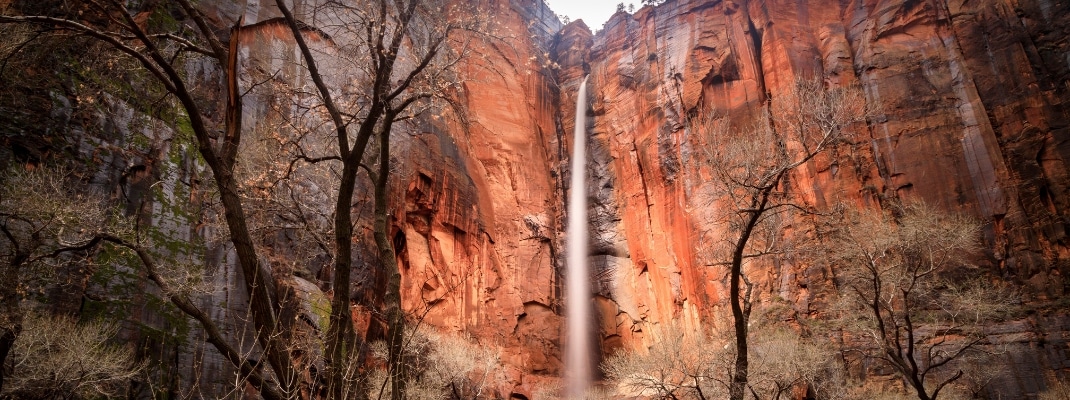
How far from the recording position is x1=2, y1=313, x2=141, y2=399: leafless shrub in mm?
13586

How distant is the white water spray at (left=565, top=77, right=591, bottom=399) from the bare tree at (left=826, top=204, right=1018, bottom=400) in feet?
41.2

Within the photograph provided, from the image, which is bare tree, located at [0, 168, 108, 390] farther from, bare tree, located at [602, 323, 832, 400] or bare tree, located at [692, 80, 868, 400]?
bare tree, located at [602, 323, 832, 400]

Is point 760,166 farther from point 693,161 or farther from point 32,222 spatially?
point 693,161

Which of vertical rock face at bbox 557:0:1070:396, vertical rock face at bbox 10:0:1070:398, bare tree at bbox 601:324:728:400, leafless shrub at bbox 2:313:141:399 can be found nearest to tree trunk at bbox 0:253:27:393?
leafless shrub at bbox 2:313:141:399

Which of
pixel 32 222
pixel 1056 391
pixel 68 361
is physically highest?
pixel 32 222

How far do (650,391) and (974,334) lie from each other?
11.5 m

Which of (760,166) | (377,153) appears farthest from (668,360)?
(377,153)

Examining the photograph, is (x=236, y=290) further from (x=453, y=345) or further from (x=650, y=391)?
(x=650, y=391)

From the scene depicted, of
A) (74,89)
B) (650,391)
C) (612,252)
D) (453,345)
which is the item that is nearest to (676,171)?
(612,252)

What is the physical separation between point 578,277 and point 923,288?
16573 millimetres

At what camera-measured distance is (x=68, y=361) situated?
→ 13.9m

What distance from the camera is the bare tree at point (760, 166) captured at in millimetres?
9180

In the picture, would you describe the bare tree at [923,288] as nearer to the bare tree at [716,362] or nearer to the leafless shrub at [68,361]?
the bare tree at [716,362]

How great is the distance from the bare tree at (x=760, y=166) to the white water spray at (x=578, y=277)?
319 inches
